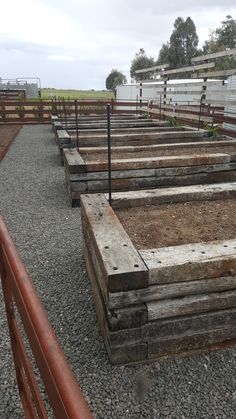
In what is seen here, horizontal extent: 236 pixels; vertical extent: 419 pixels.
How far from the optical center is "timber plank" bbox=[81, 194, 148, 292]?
78.9 inches

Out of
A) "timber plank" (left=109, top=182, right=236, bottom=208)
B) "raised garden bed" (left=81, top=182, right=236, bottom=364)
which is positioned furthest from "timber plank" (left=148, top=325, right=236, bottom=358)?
"timber plank" (left=109, top=182, right=236, bottom=208)

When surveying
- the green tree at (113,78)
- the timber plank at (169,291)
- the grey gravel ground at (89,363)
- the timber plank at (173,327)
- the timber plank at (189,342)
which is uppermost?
the green tree at (113,78)

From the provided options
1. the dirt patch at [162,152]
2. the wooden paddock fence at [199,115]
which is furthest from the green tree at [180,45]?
the dirt patch at [162,152]

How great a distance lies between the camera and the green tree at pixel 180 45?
200 feet

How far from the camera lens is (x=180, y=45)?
64562mm

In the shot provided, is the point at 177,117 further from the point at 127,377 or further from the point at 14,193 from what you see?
the point at 127,377

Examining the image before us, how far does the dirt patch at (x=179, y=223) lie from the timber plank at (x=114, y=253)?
0.22m

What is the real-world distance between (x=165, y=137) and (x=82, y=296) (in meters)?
5.50

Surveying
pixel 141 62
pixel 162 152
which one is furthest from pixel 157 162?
pixel 141 62

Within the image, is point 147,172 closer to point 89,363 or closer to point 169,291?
point 169,291

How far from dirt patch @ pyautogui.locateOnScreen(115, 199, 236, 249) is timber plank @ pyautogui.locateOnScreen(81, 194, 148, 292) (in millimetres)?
220

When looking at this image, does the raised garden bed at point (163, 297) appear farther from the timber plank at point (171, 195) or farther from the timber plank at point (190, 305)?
the timber plank at point (171, 195)

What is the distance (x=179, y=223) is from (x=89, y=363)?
1.45 metres

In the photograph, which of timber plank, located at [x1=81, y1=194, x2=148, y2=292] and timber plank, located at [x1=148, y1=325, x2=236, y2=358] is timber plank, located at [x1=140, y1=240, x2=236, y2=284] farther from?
timber plank, located at [x1=148, y1=325, x2=236, y2=358]
